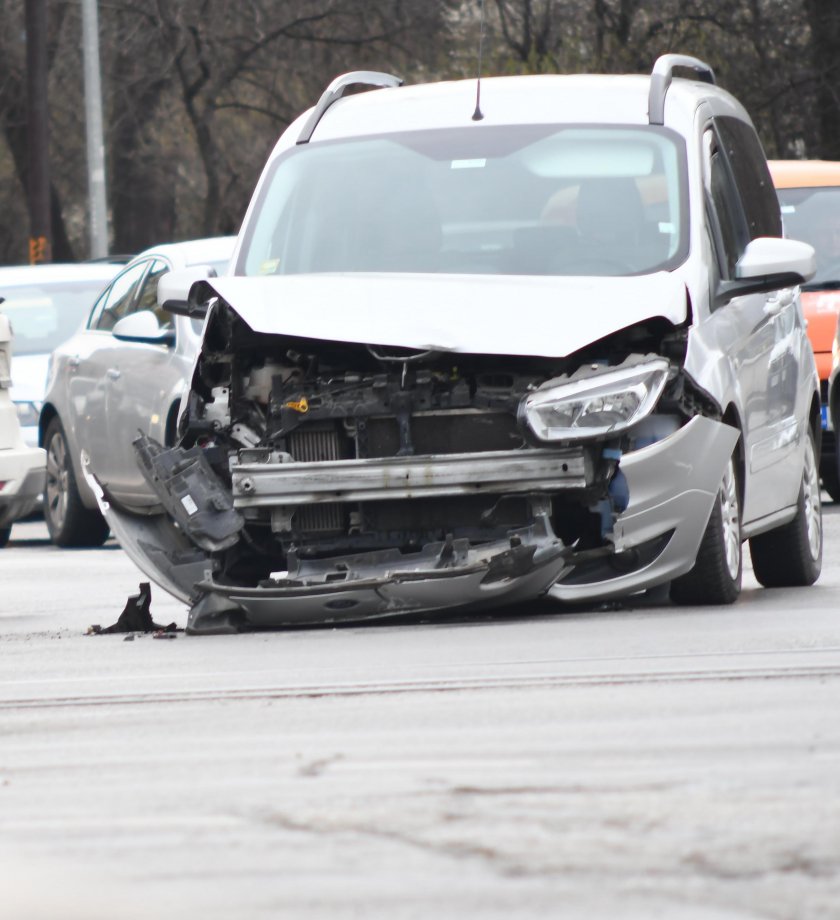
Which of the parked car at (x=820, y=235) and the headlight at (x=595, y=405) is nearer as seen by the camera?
the headlight at (x=595, y=405)

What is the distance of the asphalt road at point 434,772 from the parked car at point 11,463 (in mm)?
2441

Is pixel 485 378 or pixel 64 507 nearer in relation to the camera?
pixel 485 378

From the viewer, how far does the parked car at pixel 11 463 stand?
10055 millimetres

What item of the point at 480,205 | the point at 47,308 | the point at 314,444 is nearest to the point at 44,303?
the point at 47,308

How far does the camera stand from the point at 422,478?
23.9 ft

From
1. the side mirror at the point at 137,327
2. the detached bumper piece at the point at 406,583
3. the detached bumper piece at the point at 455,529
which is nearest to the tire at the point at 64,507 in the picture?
the side mirror at the point at 137,327

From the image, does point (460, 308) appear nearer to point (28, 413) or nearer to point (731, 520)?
point (731, 520)

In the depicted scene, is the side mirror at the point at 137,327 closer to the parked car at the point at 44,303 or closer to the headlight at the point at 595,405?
the headlight at the point at 595,405

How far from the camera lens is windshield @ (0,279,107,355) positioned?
629 inches

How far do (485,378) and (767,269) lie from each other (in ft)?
3.75

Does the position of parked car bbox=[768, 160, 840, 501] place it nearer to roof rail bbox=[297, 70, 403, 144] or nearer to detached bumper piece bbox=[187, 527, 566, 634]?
roof rail bbox=[297, 70, 403, 144]

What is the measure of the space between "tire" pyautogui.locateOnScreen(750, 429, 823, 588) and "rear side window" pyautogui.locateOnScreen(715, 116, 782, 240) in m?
0.93

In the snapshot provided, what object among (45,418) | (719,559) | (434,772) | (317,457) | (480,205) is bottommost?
(45,418)

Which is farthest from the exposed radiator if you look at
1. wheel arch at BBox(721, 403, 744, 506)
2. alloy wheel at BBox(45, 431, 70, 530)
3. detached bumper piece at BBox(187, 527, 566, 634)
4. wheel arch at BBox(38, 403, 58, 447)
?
wheel arch at BBox(38, 403, 58, 447)
